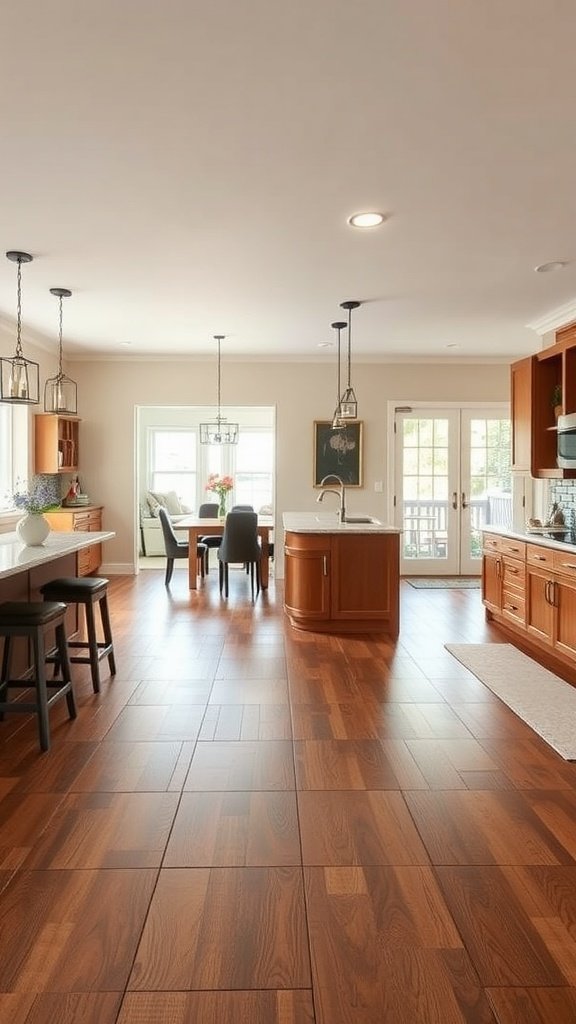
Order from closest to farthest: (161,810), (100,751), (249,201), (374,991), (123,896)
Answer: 1. (374,991)
2. (123,896)
3. (161,810)
4. (100,751)
5. (249,201)

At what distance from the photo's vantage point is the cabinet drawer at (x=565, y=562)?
4.15 m

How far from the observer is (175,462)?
1073 cm

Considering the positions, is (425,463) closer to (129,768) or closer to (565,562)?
(565,562)

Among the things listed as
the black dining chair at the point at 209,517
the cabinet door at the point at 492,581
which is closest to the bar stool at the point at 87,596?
the cabinet door at the point at 492,581

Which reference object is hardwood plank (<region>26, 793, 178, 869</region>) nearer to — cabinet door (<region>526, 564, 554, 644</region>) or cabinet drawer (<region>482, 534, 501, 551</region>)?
cabinet door (<region>526, 564, 554, 644</region>)

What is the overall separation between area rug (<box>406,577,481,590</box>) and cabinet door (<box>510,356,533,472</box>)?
7.14ft

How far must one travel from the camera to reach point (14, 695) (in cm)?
370

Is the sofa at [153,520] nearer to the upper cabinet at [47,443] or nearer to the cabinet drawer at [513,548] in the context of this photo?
the upper cabinet at [47,443]

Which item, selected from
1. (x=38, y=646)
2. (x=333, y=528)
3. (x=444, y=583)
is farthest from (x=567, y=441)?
(x=38, y=646)

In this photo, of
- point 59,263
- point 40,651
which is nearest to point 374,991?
point 40,651

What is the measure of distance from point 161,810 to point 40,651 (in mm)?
994

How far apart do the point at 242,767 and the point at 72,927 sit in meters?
1.06

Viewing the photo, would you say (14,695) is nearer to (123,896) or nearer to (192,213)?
(123,896)

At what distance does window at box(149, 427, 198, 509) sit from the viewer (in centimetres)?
1069
